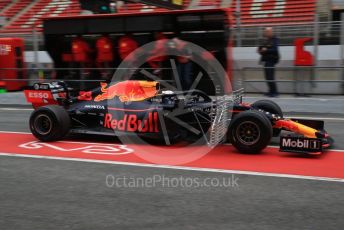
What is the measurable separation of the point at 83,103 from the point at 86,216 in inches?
148

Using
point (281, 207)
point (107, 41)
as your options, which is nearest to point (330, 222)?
point (281, 207)

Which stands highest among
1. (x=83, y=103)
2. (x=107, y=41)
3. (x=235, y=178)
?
(x=107, y=41)

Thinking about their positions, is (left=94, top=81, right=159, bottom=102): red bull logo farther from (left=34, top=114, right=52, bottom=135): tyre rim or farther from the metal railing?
the metal railing

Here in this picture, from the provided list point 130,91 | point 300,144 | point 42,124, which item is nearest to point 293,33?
point 130,91

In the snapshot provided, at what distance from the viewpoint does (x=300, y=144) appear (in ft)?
21.5

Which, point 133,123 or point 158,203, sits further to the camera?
point 133,123

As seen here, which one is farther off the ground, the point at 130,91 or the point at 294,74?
the point at 130,91

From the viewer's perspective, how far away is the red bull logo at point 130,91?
24.9ft

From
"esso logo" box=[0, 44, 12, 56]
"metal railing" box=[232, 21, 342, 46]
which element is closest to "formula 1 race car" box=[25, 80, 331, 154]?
"metal railing" box=[232, 21, 342, 46]

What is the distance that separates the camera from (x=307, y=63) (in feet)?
43.1

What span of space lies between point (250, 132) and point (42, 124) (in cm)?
359

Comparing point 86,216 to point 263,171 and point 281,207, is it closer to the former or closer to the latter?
point 281,207

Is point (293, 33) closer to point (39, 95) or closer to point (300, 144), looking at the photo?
point (300, 144)

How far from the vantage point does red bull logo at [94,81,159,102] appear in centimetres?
758
